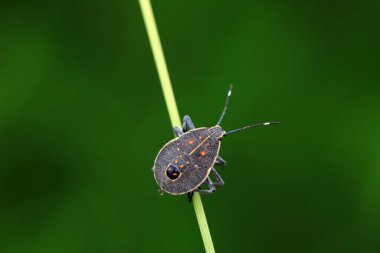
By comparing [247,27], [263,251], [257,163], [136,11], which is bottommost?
[263,251]

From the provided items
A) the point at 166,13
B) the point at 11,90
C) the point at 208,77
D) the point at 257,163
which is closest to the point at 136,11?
the point at 166,13

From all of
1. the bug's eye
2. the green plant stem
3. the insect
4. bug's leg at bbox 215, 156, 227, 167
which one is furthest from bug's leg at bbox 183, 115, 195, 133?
the green plant stem

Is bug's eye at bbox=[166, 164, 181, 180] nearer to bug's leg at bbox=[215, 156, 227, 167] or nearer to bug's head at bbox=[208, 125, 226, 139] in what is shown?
bug's head at bbox=[208, 125, 226, 139]

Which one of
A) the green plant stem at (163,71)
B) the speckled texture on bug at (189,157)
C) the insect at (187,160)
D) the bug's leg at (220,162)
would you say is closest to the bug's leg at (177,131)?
the insect at (187,160)

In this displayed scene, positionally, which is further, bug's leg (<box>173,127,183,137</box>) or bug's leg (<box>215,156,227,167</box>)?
bug's leg (<box>215,156,227,167</box>)

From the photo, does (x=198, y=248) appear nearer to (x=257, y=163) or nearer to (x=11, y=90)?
(x=257, y=163)

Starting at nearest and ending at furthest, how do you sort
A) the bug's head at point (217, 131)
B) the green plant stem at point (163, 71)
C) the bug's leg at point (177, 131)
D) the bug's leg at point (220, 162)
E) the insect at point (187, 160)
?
1. the green plant stem at point (163, 71)
2. the bug's leg at point (177, 131)
3. the insect at point (187, 160)
4. the bug's head at point (217, 131)
5. the bug's leg at point (220, 162)

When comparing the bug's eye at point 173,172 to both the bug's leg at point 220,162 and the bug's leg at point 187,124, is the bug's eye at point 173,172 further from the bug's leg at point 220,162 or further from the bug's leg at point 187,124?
the bug's leg at point 220,162

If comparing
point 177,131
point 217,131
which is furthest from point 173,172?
point 217,131

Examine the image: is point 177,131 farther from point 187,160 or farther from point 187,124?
point 187,124
